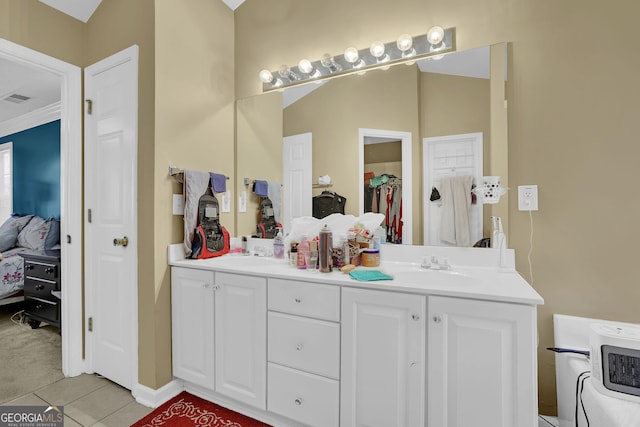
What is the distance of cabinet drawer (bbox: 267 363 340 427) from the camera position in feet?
4.71

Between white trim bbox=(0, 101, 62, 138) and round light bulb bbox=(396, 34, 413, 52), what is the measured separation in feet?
12.9

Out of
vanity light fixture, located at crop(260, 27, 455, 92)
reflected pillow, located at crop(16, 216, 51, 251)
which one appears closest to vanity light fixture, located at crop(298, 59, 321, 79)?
vanity light fixture, located at crop(260, 27, 455, 92)

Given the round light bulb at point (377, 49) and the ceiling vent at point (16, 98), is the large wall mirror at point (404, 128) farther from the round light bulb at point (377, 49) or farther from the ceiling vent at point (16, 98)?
the ceiling vent at point (16, 98)

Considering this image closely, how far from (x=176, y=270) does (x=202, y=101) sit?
1219 mm

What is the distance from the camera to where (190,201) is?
78.0 inches

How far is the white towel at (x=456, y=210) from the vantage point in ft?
5.69

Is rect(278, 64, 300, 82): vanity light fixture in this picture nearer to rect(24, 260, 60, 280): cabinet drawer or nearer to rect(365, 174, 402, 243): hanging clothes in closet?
rect(365, 174, 402, 243): hanging clothes in closet

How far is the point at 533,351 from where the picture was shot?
1.11 meters

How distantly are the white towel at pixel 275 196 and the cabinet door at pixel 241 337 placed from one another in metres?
0.70

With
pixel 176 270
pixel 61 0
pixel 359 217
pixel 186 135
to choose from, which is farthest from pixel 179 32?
pixel 359 217

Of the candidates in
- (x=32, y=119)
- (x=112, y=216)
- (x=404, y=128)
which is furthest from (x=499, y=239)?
(x=32, y=119)

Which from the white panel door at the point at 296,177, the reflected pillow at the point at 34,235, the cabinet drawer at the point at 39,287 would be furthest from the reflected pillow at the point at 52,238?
the white panel door at the point at 296,177

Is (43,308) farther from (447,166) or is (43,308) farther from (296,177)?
(447,166)

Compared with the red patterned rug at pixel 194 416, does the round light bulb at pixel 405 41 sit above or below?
above
